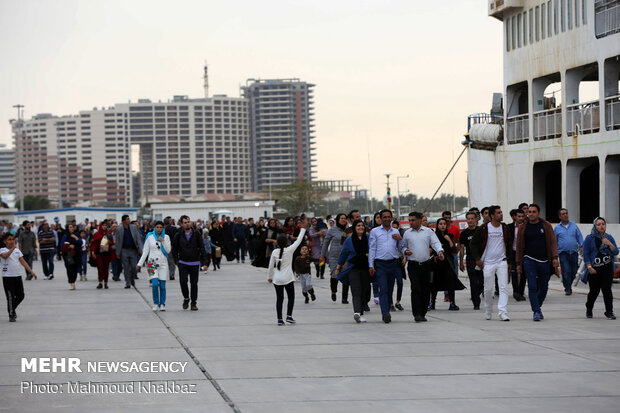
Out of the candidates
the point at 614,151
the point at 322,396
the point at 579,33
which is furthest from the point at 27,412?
the point at 579,33

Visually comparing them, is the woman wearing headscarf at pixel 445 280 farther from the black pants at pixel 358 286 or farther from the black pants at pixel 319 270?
the black pants at pixel 319 270

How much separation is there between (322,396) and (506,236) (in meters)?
8.07

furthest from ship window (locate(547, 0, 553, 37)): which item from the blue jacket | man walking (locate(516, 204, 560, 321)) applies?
man walking (locate(516, 204, 560, 321))

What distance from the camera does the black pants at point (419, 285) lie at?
15.5m

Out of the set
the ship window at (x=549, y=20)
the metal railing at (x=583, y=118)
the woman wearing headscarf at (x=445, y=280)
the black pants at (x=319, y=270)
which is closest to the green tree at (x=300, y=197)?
the ship window at (x=549, y=20)

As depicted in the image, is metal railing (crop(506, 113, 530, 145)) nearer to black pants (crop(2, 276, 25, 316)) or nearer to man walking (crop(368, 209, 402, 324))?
man walking (crop(368, 209, 402, 324))

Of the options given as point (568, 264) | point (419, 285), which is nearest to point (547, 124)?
point (568, 264)

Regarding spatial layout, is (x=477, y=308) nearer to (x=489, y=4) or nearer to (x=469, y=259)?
(x=469, y=259)

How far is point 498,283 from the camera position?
621 inches

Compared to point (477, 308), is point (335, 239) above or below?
above

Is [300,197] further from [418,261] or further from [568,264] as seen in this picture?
[418,261]

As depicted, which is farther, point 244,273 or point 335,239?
point 244,273

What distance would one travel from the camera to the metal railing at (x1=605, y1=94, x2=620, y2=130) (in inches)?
1352

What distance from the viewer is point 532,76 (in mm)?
A: 40062
